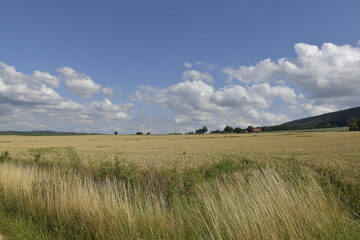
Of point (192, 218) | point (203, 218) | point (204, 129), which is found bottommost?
point (192, 218)

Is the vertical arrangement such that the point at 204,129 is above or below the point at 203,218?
above

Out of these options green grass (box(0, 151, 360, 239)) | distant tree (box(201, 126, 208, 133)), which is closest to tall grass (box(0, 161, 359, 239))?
green grass (box(0, 151, 360, 239))

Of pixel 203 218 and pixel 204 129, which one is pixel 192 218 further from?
pixel 204 129

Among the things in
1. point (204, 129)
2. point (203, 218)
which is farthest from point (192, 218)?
point (204, 129)

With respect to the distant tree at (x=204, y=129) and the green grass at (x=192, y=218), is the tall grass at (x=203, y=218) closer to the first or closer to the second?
the green grass at (x=192, y=218)

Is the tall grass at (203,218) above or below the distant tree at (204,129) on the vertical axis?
below

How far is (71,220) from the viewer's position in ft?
18.6

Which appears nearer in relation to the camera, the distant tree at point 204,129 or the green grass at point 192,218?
the green grass at point 192,218

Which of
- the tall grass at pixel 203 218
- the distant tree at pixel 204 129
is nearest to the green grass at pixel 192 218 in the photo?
the tall grass at pixel 203 218

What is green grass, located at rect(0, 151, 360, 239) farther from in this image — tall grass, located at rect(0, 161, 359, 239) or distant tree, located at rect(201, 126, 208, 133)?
distant tree, located at rect(201, 126, 208, 133)

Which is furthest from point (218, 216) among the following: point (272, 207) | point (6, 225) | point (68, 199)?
point (6, 225)

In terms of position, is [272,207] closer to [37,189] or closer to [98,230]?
[98,230]

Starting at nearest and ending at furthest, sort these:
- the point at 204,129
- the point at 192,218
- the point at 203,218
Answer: the point at 203,218 < the point at 192,218 < the point at 204,129

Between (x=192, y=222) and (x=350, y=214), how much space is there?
11.2 ft
